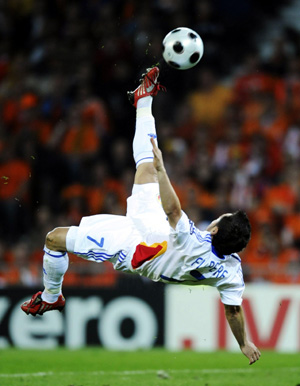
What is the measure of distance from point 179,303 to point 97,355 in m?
1.40

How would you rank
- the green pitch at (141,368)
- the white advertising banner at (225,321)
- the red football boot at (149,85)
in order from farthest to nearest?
the white advertising banner at (225,321)
the green pitch at (141,368)
the red football boot at (149,85)

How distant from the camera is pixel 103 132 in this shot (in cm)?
1325

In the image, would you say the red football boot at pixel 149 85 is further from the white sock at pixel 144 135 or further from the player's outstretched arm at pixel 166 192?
the player's outstretched arm at pixel 166 192

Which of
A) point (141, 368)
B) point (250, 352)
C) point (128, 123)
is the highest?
point (128, 123)

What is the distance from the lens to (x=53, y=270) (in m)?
6.93

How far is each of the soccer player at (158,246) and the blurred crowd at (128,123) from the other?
4272mm

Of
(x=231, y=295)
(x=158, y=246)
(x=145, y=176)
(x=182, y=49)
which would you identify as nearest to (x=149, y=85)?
(x=182, y=49)

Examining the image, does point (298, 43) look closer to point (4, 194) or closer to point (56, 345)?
point (4, 194)

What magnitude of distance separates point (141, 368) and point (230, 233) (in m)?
Result: 3.15

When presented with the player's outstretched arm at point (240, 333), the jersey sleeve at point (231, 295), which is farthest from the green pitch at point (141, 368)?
the jersey sleeve at point (231, 295)

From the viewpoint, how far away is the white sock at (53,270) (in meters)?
6.88

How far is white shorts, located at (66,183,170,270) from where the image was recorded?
661 centimetres

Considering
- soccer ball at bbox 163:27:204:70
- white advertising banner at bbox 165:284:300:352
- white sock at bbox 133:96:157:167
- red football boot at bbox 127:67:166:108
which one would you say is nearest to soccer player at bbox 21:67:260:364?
white sock at bbox 133:96:157:167

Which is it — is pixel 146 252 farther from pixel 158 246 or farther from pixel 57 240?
pixel 57 240
